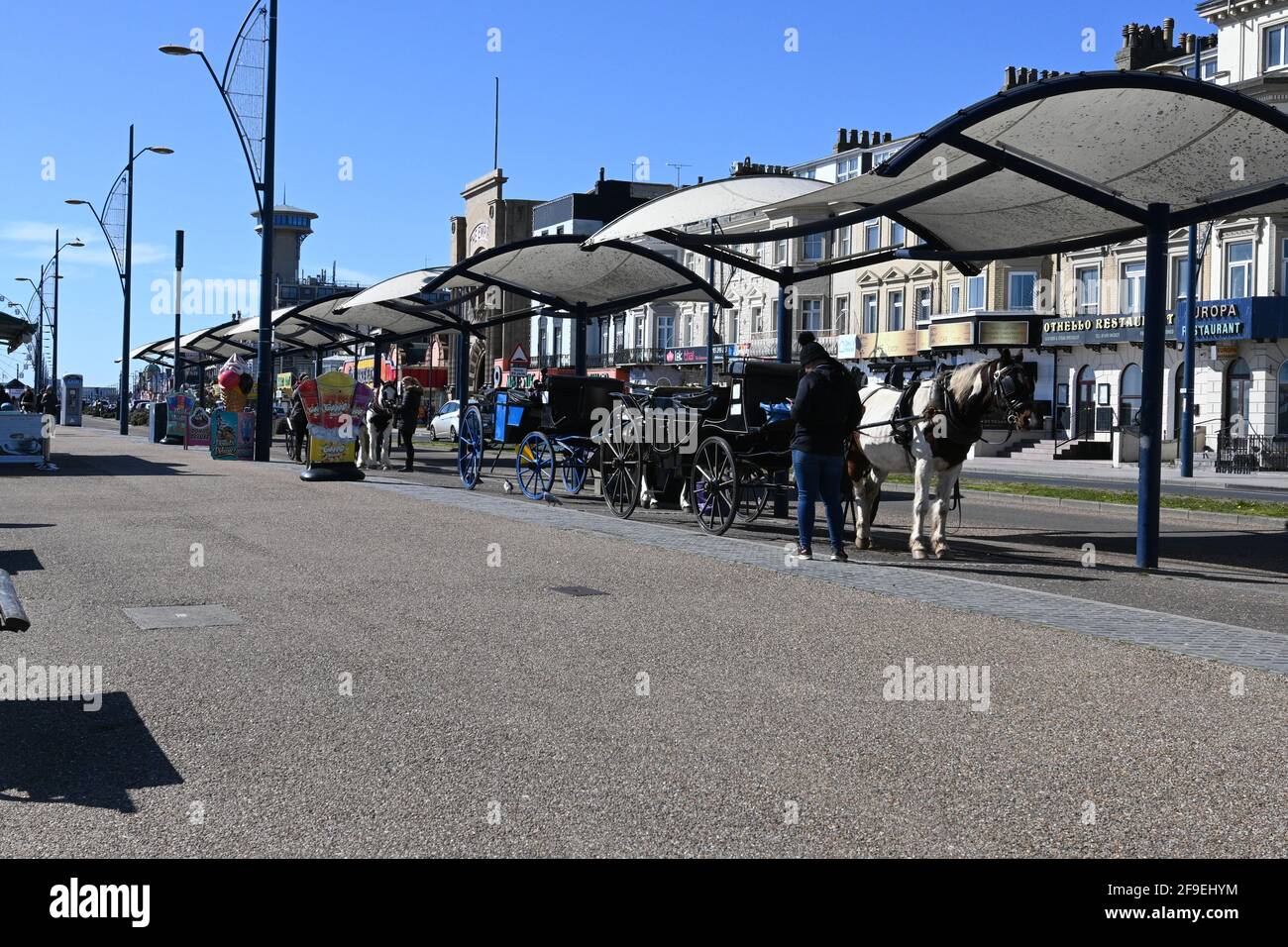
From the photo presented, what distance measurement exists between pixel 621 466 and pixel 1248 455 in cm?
2765

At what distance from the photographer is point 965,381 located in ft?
43.9

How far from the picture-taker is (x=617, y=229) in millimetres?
17797

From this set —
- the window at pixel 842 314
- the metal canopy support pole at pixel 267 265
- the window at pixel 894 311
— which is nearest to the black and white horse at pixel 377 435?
the metal canopy support pole at pixel 267 265

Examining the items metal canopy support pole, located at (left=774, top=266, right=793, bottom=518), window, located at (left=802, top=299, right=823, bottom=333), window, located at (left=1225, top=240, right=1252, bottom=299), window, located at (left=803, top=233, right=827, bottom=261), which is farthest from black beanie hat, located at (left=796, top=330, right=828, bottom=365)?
window, located at (left=802, top=299, right=823, bottom=333)

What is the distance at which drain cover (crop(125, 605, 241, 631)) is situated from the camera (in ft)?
28.6

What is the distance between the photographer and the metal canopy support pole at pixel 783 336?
656 inches

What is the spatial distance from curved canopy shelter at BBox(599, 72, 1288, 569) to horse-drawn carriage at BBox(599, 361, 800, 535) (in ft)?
5.74

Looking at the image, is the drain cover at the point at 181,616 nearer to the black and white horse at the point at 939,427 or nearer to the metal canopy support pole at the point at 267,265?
the black and white horse at the point at 939,427

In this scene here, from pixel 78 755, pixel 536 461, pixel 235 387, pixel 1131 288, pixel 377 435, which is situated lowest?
pixel 78 755

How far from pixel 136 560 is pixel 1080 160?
9.17 metres

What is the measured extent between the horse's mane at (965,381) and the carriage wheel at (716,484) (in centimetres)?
240

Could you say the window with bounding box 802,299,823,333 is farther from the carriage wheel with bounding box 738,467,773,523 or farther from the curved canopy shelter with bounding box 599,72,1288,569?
the curved canopy shelter with bounding box 599,72,1288,569

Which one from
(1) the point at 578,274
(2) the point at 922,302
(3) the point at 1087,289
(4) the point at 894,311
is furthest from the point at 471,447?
(4) the point at 894,311

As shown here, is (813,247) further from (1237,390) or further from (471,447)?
(471,447)
